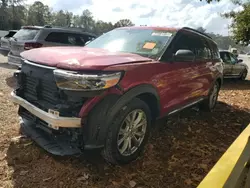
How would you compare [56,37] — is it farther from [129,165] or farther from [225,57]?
[225,57]

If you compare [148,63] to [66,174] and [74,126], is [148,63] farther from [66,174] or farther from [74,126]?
[66,174]

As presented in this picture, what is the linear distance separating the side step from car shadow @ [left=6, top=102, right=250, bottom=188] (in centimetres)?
27

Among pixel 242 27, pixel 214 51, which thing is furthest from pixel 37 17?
pixel 214 51

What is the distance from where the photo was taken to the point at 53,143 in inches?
123

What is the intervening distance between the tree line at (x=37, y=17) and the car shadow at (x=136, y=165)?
1474 inches

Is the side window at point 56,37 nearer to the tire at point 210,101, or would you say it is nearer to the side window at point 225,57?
the tire at point 210,101

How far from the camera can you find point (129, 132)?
10.6ft

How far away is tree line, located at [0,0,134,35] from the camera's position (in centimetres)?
5347

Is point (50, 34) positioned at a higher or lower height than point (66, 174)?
higher

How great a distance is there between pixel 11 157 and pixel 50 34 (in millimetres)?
5960

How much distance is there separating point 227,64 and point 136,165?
1107cm

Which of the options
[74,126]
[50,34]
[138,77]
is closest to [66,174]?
[74,126]

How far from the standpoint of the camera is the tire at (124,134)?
2.93 metres

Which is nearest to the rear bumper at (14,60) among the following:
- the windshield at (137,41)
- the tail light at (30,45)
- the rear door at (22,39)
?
the rear door at (22,39)
